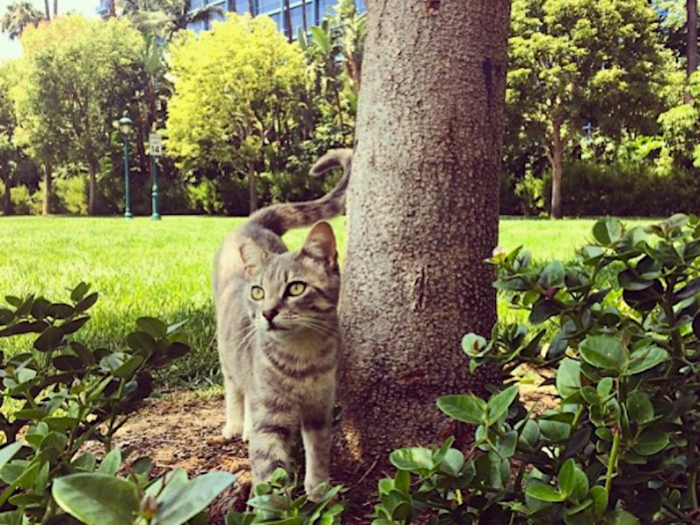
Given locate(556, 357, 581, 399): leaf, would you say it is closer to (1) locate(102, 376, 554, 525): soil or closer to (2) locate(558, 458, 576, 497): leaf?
(2) locate(558, 458, 576, 497): leaf

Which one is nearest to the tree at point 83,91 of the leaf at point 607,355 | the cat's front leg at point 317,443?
the cat's front leg at point 317,443

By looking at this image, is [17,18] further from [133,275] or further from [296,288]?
[296,288]

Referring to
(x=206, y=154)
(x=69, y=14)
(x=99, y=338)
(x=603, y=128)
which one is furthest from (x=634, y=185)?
(x=69, y=14)

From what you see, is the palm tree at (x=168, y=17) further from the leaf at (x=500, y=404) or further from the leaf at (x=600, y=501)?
the leaf at (x=600, y=501)

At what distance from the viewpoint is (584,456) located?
0.97 m

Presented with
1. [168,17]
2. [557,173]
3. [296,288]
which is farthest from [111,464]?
[168,17]

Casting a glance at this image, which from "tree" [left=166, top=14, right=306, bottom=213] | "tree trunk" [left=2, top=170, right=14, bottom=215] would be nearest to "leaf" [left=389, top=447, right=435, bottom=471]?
"tree" [left=166, top=14, right=306, bottom=213]

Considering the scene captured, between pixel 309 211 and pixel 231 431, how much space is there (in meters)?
0.89

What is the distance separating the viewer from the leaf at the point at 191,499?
0.53 m

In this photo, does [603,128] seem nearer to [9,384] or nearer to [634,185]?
[634,185]

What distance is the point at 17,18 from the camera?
42219 millimetres

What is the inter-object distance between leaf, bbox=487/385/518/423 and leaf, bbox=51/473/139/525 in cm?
49

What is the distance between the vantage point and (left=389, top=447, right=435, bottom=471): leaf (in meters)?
0.87

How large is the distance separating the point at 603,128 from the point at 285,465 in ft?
51.5
